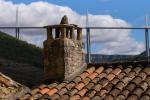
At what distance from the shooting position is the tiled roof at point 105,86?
10602 mm

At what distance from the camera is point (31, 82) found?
2564 cm

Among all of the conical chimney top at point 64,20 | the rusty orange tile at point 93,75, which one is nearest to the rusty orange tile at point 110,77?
the rusty orange tile at point 93,75

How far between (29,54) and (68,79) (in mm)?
21976

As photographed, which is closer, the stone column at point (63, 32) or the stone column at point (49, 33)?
the stone column at point (63, 32)

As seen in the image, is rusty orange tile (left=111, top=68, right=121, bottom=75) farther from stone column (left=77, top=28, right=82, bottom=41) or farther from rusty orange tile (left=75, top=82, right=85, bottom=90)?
stone column (left=77, top=28, right=82, bottom=41)

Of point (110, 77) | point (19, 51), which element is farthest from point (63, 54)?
point (19, 51)

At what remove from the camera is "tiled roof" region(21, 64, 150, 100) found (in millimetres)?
10602

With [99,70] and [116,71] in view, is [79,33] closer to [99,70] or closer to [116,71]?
[99,70]

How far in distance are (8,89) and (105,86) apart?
252 centimetres

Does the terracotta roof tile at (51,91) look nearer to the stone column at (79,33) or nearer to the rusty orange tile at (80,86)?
the rusty orange tile at (80,86)

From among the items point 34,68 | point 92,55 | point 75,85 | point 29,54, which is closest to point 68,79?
point 75,85

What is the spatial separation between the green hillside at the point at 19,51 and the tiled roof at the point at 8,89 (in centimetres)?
1917

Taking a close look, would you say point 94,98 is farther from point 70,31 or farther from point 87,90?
point 70,31

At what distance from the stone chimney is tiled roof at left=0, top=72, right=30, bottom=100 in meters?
1.61
